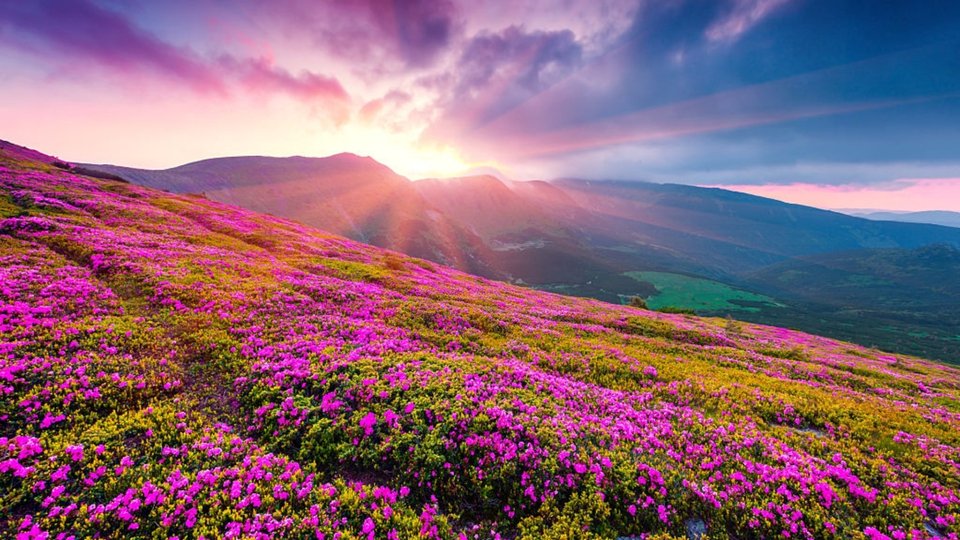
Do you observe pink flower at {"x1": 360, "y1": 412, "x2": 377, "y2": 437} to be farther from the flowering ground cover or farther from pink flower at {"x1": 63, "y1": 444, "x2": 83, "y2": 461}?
pink flower at {"x1": 63, "y1": 444, "x2": 83, "y2": 461}

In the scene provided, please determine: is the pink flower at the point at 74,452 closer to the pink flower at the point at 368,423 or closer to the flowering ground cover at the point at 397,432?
the flowering ground cover at the point at 397,432

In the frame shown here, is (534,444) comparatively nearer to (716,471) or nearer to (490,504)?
(490,504)

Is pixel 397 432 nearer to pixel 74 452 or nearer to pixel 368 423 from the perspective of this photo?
pixel 368 423

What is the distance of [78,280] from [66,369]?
11109 mm

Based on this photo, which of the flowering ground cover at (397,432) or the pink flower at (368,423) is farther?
the pink flower at (368,423)

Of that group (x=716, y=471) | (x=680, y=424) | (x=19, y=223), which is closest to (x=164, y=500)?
(x=716, y=471)

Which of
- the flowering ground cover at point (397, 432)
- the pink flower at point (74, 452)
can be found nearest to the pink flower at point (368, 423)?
the flowering ground cover at point (397, 432)

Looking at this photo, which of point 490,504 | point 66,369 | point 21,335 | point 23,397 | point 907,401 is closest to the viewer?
point 490,504

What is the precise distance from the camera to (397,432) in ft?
33.0

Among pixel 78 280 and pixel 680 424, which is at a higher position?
pixel 78 280

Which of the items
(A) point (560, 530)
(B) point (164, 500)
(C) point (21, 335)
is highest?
(C) point (21, 335)

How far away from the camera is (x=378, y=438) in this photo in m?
10.1

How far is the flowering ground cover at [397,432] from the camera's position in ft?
25.6

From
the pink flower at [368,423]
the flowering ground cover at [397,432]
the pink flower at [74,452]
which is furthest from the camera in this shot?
the pink flower at [368,423]
